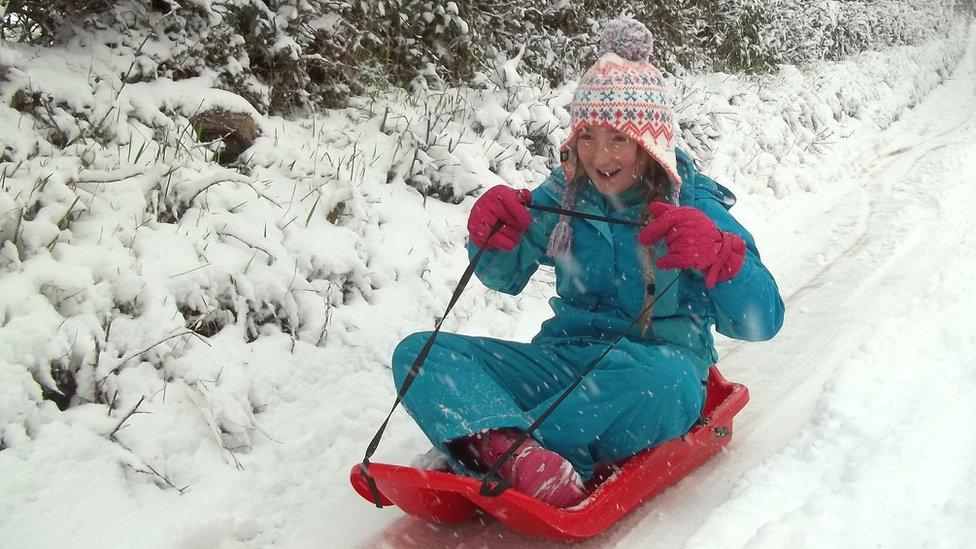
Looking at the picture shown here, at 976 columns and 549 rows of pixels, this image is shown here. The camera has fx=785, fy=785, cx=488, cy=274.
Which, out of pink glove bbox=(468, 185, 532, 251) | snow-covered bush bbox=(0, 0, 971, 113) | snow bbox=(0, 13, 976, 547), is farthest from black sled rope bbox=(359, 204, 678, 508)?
snow-covered bush bbox=(0, 0, 971, 113)

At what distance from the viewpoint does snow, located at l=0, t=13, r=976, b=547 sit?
215 centimetres

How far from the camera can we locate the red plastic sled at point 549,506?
6.41 ft

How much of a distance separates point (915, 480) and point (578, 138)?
1357mm

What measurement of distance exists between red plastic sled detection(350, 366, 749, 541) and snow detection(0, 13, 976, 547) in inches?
3.5

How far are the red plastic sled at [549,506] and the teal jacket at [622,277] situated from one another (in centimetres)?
29

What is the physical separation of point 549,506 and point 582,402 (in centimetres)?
37

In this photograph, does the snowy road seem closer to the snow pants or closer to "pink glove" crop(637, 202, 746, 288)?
the snow pants

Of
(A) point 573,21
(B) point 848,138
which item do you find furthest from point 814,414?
(B) point 848,138

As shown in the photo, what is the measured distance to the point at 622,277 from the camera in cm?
250

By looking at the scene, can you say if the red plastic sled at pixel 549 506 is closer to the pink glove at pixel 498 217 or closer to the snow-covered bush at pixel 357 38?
the pink glove at pixel 498 217

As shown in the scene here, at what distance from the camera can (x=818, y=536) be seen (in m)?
1.88

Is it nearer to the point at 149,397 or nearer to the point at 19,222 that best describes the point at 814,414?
the point at 149,397

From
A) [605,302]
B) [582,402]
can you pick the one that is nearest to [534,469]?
[582,402]

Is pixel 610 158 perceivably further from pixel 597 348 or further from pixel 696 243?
pixel 597 348
